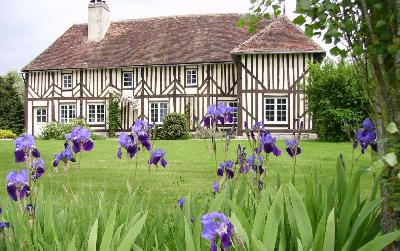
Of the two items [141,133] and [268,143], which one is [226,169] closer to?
[268,143]

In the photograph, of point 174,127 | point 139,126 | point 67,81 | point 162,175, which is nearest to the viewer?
point 139,126

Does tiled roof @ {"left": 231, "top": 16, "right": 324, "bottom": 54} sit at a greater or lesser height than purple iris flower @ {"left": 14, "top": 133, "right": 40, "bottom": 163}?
greater

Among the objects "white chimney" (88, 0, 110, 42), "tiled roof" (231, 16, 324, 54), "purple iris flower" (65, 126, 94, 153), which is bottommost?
"purple iris flower" (65, 126, 94, 153)

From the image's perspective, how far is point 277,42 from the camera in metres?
25.3

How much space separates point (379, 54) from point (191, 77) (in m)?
26.0

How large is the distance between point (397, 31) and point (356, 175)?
703mm

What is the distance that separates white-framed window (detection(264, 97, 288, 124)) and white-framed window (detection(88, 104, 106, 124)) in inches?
403

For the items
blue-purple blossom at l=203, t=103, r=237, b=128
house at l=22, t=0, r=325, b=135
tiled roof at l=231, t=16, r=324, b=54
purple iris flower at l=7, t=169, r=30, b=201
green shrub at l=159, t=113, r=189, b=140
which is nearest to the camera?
purple iris flower at l=7, t=169, r=30, b=201

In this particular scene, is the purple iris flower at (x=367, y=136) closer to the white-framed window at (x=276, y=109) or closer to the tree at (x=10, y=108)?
the white-framed window at (x=276, y=109)

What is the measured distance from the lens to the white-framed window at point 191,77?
2809 centimetres

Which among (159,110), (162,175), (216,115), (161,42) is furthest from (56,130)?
(216,115)

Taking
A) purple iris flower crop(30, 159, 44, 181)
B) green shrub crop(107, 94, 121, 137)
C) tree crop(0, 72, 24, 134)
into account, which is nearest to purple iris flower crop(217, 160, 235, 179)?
purple iris flower crop(30, 159, 44, 181)

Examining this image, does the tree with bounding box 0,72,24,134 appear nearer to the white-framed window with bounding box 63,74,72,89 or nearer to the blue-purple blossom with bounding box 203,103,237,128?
the white-framed window with bounding box 63,74,72,89

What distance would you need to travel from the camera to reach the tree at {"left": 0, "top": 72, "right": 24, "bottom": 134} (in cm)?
3600
